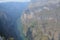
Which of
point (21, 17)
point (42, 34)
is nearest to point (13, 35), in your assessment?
point (21, 17)

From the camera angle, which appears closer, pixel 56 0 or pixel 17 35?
pixel 56 0

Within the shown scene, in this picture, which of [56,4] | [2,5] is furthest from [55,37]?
[2,5]

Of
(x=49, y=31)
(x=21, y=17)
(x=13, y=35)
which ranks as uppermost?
(x=21, y=17)

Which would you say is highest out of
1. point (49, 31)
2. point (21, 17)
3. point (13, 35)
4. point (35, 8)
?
point (35, 8)

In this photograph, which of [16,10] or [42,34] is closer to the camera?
[42,34]

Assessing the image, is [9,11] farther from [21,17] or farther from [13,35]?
[13,35]

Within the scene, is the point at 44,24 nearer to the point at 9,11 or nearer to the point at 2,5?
the point at 9,11

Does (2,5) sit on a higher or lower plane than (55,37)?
higher

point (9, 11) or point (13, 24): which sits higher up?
point (9, 11)
